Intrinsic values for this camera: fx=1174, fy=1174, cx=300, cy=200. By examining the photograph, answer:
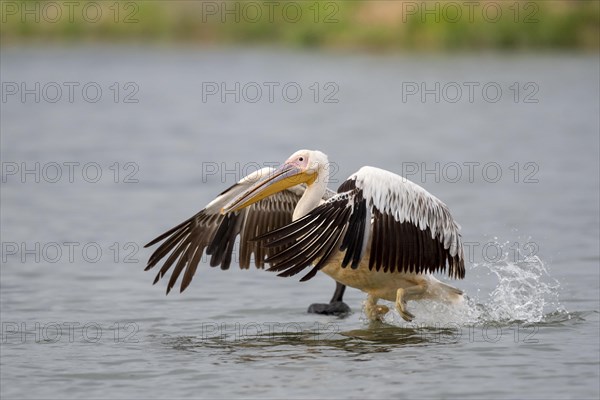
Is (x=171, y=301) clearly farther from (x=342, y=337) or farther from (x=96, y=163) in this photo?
(x=96, y=163)

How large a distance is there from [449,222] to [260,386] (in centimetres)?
202

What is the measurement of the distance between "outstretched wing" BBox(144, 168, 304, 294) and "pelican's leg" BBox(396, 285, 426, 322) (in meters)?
1.14

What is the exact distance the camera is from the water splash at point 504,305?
859cm

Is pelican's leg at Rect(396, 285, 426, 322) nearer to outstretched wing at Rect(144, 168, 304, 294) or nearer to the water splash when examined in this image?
the water splash

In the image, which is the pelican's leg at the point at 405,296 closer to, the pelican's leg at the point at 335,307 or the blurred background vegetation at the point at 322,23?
the pelican's leg at the point at 335,307

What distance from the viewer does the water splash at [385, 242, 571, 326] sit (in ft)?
28.2

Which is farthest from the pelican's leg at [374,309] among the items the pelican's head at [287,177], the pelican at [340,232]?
the pelican's head at [287,177]

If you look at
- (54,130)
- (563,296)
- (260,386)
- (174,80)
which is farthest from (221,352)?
(174,80)

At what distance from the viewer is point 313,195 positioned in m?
8.29

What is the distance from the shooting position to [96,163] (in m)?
18.5

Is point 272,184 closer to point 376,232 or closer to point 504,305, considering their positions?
point 376,232

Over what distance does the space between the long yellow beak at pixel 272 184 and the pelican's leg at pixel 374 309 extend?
102 centimetres

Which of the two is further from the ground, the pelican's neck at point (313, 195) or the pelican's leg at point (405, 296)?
the pelican's neck at point (313, 195)

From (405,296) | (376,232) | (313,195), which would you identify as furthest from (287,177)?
(405,296)
